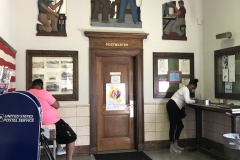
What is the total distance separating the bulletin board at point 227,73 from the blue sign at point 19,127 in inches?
141

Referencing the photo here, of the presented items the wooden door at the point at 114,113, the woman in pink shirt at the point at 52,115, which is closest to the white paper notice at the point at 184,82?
the wooden door at the point at 114,113

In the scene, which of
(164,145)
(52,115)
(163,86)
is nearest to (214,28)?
(163,86)

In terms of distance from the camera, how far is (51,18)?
4.79 m

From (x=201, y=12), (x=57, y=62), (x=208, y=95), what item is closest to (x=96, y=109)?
(x=57, y=62)

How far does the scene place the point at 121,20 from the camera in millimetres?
5102

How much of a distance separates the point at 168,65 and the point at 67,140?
9.00 feet

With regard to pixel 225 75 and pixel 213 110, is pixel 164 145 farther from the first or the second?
pixel 225 75

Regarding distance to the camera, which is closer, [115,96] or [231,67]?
[231,67]

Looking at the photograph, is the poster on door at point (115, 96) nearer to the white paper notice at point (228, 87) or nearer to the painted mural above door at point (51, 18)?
the painted mural above door at point (51, 18)

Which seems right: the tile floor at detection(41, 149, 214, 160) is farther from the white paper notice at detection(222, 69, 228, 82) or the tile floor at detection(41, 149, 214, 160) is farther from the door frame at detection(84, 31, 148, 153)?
the white paper notice at detection(222, 69, 228, 82)

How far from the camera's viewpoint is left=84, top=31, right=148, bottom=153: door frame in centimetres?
494

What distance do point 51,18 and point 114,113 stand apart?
2244 millimetres

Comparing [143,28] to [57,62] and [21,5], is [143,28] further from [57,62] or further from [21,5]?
[21,5]

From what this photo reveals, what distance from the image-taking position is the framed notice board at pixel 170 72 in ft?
17.3
